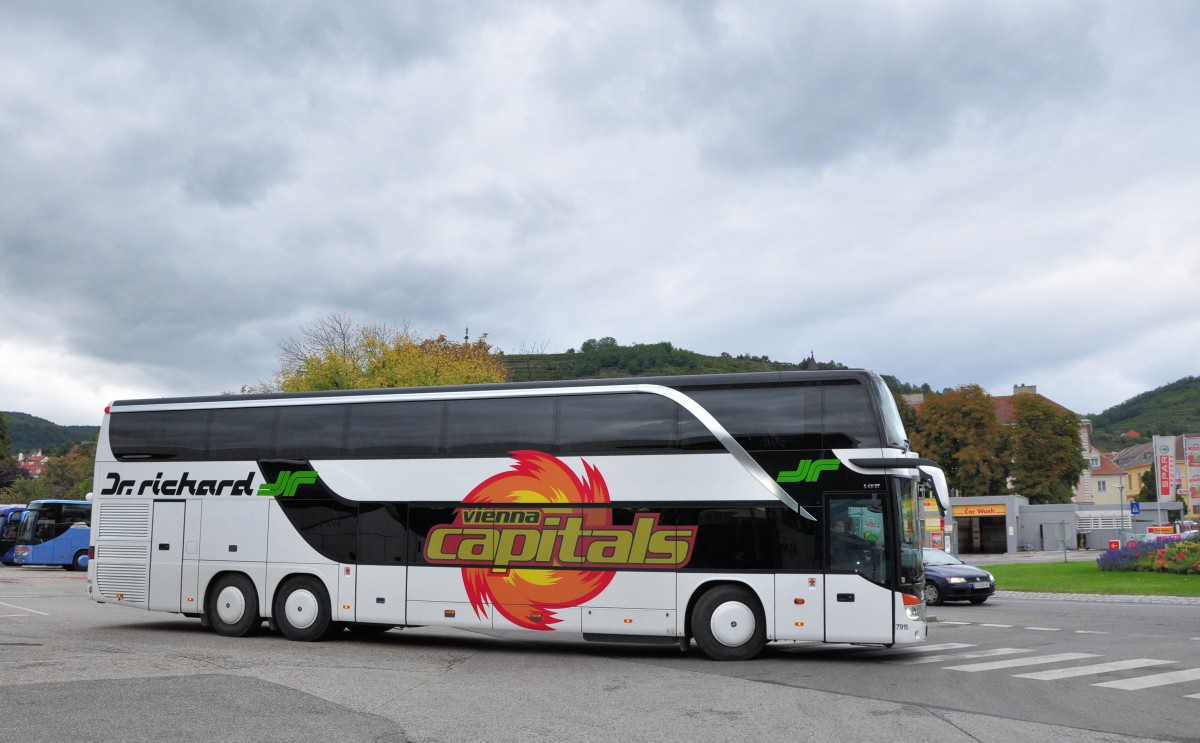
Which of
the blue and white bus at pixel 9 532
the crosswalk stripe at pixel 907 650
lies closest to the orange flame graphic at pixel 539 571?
the crosswalk stripe at pixel 907 650

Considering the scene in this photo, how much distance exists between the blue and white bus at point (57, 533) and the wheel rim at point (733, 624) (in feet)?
120

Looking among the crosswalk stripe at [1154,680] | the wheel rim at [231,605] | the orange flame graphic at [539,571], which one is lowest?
the crosswalk stripe at [1154,680]

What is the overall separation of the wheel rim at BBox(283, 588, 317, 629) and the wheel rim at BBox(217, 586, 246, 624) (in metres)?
0.93

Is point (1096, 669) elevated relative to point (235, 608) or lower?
lower

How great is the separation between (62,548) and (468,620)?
3459cm

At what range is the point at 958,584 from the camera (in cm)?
2589

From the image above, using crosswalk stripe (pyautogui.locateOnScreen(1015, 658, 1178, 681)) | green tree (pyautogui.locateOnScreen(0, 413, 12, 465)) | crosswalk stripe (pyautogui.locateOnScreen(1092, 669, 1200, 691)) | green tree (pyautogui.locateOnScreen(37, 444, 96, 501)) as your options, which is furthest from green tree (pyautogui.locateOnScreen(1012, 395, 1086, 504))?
green tree (pyautogui.locateOnScreen(0, 413, 12, 465))

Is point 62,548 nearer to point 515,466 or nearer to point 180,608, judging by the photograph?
point 180,608

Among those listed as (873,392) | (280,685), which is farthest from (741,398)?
(280,685)

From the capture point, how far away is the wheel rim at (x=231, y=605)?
55.5ft

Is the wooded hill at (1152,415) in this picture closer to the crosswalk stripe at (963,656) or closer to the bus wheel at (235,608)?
the crosswalk stripe at (963,656)

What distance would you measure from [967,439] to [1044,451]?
22.5ft

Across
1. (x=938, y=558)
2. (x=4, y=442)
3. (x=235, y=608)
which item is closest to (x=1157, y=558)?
(x=938, y=558)

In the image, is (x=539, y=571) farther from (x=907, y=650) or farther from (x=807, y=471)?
(x=907, y=650)
